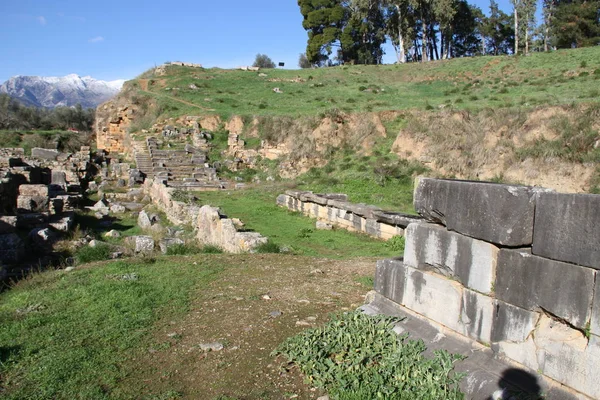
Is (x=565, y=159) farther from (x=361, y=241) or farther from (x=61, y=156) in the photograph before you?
(x=61, y=156)

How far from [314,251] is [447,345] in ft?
21.5

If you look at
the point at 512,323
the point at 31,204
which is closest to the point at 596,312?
the point at 512,323

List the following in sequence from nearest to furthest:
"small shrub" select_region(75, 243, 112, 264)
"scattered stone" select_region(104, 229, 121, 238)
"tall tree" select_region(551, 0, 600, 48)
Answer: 1. "small shrub" select_region(75, 243, 112, 264)
2. "scattered stone" select_region(104, 229, 121, 238)
3. "tall tree" select_region(551, 0, 600, 48)

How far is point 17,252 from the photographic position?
985cm

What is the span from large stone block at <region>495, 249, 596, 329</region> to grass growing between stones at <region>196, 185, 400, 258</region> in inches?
243

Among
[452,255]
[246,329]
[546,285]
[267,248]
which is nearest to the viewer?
[546,285]

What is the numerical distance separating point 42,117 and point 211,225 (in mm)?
42850

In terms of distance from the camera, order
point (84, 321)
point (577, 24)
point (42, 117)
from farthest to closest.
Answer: point (42, 117), point (577, 24), point (84, 321)

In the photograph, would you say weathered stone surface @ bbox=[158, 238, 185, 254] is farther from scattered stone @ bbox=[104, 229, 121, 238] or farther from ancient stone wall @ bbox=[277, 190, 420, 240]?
ancient stone wall @ bbox=[277, 190, 420, 240]

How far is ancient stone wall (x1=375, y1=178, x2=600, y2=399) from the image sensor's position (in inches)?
144

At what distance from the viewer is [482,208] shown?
445cm

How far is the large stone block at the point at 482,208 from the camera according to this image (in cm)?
413

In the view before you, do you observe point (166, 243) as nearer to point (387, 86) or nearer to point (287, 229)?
point (287, 229)

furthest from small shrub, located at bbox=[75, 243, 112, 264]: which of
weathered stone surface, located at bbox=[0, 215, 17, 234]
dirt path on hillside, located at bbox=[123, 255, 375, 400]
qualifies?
dirt path on hillside, located at bbox=[123, 255, 375, 400]
